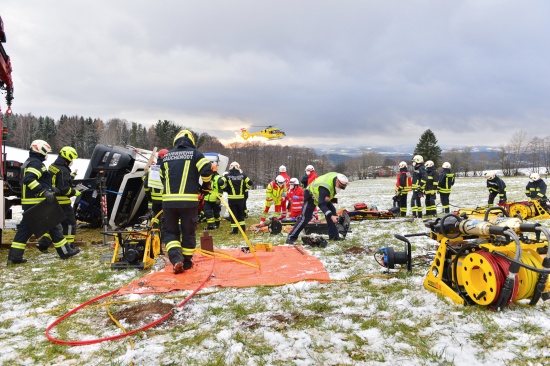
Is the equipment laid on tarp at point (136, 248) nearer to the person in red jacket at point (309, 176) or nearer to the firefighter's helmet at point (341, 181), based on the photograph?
the firefighter's helmet at point (341, 181)

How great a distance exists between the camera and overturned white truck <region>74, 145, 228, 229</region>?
34.5ft

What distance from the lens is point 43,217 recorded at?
21.6 feet

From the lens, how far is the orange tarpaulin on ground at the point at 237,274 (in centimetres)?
482

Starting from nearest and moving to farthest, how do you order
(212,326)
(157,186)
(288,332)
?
1. (288,332)
2. (212,326)
3. (157,186)

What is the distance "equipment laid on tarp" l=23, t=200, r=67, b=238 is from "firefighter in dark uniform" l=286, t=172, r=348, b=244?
4705mm

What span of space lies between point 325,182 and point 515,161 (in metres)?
90.1

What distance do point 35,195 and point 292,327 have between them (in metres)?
5.90

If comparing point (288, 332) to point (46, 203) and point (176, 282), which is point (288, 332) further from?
point (46, 203)

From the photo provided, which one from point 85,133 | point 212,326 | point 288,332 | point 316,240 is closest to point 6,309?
point 212,326

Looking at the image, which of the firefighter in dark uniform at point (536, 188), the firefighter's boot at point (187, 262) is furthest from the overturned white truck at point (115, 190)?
the firefighter in dark uniform at point (536, 188)

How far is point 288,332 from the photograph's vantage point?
3293 mm

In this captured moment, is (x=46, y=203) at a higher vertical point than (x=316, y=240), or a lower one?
higher

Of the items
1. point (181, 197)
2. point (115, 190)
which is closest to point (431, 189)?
point (181, 197)

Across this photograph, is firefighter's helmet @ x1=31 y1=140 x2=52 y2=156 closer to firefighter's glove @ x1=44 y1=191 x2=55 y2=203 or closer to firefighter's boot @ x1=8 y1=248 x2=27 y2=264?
firefighter's glove @ x1=44 y1=191 x2=55 y2=203
